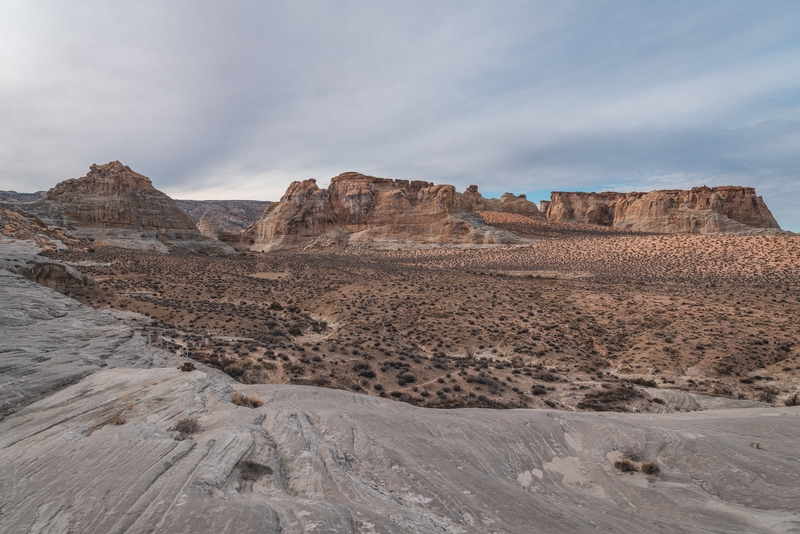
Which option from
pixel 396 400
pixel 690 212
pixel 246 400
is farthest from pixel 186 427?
pixel 690 212

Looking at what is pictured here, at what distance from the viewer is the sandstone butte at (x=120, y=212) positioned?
5525 cm

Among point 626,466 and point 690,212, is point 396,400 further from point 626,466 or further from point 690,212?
point 690,212

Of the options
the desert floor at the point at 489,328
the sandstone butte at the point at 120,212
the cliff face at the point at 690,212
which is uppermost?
the cliff face at the point at 690,212

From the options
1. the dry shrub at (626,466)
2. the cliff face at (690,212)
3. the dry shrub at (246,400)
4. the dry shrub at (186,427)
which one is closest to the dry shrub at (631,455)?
the dry shrub at (626,466)

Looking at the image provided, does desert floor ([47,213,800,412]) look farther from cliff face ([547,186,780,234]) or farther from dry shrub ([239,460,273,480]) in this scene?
cliff face ([547,186,780,234])

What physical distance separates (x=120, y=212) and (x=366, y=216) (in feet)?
126

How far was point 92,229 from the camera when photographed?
5603cm

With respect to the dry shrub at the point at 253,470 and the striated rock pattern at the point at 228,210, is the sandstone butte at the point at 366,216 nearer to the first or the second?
the dry shrub at the point at 253,470

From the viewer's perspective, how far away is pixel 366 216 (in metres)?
73.9

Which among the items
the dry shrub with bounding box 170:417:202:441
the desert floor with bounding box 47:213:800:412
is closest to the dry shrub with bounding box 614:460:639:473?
the desert floor with bounding box 47:213:800:412

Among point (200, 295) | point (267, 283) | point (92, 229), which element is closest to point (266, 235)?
point (92, 229)

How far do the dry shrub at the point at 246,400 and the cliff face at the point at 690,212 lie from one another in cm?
10251

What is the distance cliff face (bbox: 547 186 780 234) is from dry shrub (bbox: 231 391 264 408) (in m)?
103

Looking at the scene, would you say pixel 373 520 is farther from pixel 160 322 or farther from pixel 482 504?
pixel 160 322
